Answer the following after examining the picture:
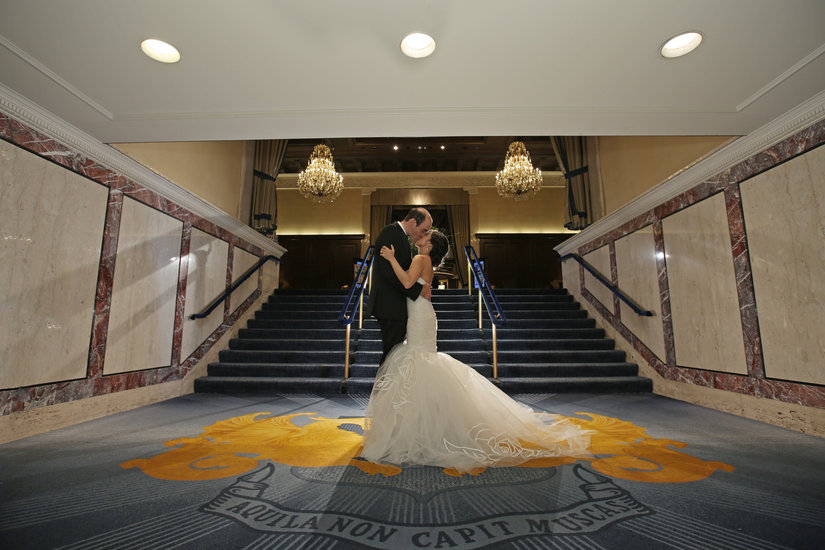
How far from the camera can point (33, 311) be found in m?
2.85

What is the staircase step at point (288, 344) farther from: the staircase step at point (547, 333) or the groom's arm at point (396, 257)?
the groom's arm at point (396, 257)

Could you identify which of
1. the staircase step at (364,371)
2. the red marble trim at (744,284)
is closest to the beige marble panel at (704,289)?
the red marble trim at (744,284)

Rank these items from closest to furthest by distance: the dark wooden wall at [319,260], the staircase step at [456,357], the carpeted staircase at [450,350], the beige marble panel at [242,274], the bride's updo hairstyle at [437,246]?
the bride's updo hairstyle at [437,246] < the carpeted staircase at [450,350] < the staircase step at [456,357] < the beige marble panel at [242,274] < the dark wooden wall at [319,260]

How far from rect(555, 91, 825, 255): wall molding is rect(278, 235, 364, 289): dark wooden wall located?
7630 millimetres

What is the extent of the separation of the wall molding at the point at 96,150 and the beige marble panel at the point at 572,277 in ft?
19.9

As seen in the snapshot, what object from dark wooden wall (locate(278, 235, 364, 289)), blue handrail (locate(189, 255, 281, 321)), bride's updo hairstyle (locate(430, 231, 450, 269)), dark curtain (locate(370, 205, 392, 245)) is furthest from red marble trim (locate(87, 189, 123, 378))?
dark curtain (locate(370, 205, 392, 245))

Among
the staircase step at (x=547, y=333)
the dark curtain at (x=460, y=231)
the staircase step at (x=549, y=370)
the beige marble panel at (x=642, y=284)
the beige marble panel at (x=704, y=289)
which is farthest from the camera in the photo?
the dark curtain at (x=460, y=231)

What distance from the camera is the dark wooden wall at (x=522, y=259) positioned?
37.3 ft

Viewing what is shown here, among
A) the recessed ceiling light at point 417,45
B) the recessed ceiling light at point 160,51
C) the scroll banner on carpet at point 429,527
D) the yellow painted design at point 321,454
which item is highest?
the recessed ceiling light at point 417,45

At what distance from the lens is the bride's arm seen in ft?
7.91

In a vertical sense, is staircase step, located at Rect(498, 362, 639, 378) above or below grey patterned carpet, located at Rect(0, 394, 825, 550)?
above

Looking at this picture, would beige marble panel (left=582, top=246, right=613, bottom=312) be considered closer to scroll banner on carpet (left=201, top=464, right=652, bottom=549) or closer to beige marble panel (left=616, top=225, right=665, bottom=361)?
beige marble panel (left=616, top=225, right=665, bottom=361)

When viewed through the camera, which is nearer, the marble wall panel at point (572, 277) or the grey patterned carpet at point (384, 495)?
the grey patterned carpet at point (384, 495)

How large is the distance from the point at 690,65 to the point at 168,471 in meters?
4.01
